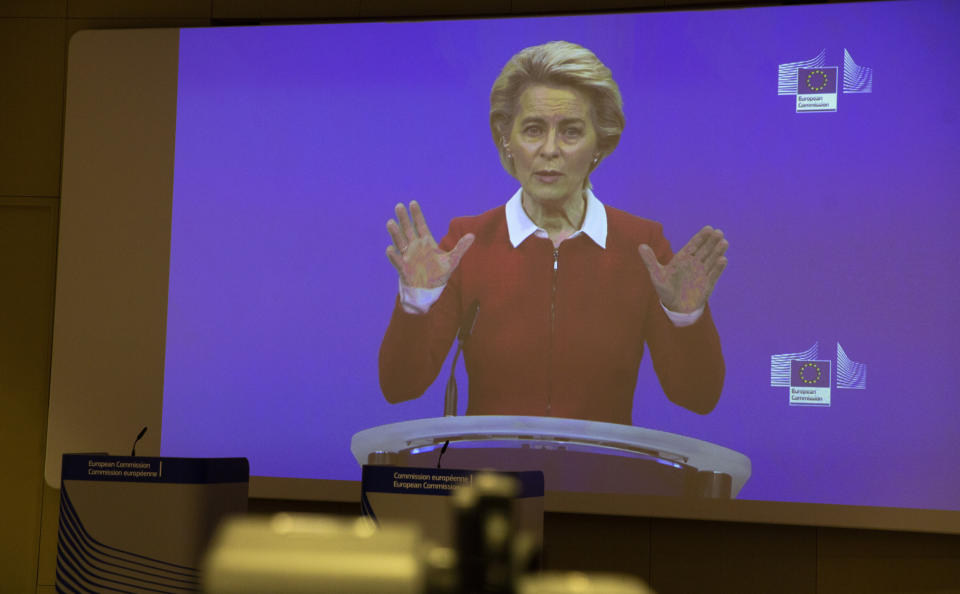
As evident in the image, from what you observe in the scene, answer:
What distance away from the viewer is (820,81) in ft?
13.3

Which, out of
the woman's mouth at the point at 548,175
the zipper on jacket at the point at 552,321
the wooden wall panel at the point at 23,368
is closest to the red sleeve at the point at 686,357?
the zipper on jacket at the point at 552,321

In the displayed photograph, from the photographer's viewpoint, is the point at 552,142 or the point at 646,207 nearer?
the point at 646,207

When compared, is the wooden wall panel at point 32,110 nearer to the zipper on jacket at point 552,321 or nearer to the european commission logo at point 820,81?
the zipper on jacket at point 552,321

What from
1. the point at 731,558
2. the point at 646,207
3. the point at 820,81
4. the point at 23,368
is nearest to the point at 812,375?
the point at 731,558

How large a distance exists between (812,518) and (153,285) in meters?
3.38

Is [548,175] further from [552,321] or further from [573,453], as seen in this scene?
[573,453]

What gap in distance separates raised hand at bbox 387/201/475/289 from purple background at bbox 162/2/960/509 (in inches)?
2.9

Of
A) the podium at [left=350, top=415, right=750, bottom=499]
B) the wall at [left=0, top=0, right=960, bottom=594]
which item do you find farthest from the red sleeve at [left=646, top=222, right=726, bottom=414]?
the wall at [left=0, top=0, right=960, bottom=594]

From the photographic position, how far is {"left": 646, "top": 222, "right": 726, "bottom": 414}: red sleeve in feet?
13.4

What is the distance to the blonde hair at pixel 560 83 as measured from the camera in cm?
428

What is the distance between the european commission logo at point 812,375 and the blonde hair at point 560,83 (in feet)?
4.08

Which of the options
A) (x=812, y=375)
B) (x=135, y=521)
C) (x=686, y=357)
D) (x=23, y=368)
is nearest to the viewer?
(x=135, y=521)

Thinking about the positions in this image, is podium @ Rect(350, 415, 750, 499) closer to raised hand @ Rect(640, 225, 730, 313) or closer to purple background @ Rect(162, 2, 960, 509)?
purple background @ Rect(162, 2, 960, 509)

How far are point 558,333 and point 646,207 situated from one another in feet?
Answer: 2.38
